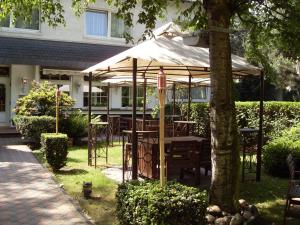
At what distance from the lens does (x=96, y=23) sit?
2370cm

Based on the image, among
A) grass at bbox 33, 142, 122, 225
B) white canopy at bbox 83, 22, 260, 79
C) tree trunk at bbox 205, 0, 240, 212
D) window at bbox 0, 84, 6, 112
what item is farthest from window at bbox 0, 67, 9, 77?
tree trunk at bbox 205, 0, 240, 212

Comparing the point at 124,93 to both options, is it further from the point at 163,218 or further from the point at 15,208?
the point at 163,218

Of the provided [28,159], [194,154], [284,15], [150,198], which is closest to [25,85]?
[28,159]

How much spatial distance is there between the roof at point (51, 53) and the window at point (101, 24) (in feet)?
2.96

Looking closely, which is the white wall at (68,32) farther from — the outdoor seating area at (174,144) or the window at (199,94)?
the outdoor seating area at (174,144)

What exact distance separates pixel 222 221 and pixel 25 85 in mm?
17256

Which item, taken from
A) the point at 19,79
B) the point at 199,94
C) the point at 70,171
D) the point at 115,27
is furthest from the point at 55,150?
the point at 199,94

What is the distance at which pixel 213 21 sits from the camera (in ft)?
20.8

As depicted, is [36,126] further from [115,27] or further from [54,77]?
[115,27]

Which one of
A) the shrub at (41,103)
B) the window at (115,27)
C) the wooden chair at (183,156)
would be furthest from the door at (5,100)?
the wooden chair at (183,156)

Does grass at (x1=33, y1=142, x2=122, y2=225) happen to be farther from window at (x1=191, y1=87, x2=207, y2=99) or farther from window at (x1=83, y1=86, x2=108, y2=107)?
window at (x1=191, y1=87, x2=207, y2=99)

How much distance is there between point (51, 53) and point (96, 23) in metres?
3.53

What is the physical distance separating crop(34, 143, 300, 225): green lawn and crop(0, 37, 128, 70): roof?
32.4ft

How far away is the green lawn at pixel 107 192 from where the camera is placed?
7.15 m
